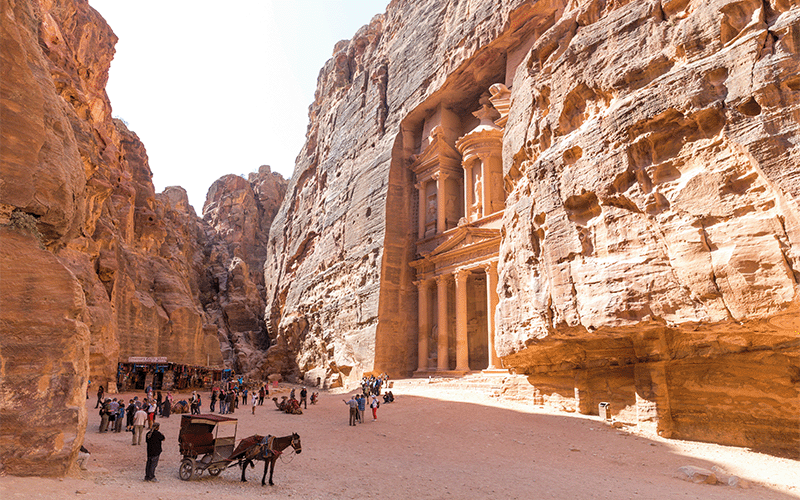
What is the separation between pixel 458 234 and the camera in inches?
1339

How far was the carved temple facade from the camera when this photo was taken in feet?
107

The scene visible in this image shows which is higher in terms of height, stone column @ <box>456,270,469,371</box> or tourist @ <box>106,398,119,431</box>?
stone column @ <box>456,270,469,371</box>

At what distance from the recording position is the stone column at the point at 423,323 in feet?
113

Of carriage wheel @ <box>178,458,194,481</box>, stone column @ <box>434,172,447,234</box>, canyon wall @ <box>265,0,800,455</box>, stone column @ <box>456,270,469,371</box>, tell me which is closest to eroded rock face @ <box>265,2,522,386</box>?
stone column @ <box>434,172,447,234</box>

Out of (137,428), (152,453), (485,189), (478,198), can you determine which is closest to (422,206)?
(478,198)

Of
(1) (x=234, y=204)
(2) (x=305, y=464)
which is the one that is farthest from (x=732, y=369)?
(1) (x=234, y=204)

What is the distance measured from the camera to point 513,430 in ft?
52.9

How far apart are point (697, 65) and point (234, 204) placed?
72.4 meters

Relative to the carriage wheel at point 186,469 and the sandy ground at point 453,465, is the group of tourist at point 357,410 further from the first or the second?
the carriage wheel at point 186,469

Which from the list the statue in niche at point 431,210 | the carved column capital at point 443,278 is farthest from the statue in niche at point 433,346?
the statue in niche at point 431,210

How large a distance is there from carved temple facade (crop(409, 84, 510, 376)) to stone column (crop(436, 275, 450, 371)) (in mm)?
67

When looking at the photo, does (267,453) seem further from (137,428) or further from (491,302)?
(491,302)

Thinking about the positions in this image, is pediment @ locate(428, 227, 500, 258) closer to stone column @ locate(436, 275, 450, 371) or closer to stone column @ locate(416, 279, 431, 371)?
stone column @ locate(436, 275, 450, 371)

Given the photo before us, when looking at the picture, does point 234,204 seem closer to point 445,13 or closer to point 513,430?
point 445,13
